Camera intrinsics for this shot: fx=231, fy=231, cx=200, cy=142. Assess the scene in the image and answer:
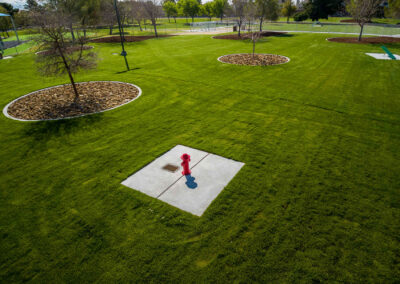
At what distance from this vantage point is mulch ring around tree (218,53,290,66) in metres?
19.2

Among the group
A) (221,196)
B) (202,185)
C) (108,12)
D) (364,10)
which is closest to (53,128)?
(202,185)

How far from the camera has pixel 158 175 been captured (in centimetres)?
677

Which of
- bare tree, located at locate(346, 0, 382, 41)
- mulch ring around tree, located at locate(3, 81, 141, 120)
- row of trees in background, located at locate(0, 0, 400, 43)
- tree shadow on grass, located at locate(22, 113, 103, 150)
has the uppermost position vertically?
row of trees in background, located at locate(0, 0, 400, 43)

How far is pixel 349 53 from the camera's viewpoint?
2236cm

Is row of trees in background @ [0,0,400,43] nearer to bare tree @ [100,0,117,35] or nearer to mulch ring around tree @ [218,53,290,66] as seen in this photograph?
bare tree @ [100,0,117,35]

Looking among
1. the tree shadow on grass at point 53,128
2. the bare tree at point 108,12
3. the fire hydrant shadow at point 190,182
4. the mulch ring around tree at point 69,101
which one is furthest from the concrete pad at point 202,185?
the bare tree at point 108,12

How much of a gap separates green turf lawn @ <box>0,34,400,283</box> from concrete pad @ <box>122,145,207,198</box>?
0.28 m

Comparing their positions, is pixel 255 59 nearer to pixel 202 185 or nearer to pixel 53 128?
pixel 53 128

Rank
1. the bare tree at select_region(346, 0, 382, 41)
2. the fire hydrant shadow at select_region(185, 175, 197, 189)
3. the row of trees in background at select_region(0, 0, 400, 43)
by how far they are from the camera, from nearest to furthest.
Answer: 1. the fire hydrant shadow at select_region(185, 175, 197, 189)
2. the bare tree at select_region(346, 0, 382, 41)
3. the row of trees in background at select_region(0, 0, 400, 43)

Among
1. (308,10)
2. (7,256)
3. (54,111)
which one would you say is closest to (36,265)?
(7,256)

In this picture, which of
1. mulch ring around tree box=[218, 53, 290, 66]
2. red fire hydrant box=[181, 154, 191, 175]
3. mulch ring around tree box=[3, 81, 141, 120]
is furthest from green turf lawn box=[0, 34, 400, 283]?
mulch ring around tree box=[218, 53, 290, 66]

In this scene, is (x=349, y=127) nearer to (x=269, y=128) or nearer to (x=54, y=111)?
(x=269, y=128)

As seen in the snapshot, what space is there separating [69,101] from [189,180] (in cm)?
959

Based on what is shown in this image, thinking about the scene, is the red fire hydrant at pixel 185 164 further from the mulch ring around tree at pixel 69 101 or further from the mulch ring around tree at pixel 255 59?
the mulch ring around tree at pixel 255 59
